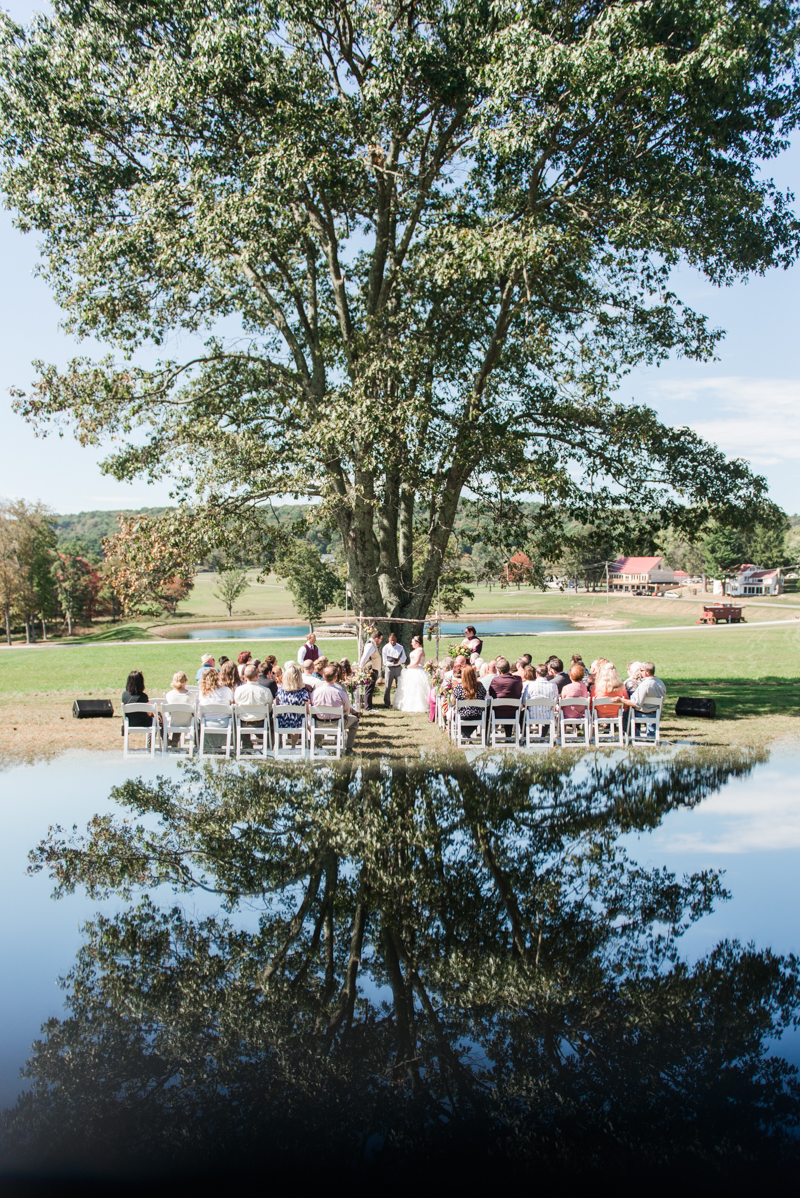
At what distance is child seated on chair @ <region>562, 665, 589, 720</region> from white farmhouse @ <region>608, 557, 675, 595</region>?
10745cm

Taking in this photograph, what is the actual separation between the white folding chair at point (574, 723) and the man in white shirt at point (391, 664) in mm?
4940

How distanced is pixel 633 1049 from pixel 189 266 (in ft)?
53.4

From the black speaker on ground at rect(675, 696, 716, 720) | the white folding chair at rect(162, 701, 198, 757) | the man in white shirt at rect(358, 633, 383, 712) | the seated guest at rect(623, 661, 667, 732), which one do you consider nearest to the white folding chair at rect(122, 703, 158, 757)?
the white folding chair at rect(162, 701, 198, 757)

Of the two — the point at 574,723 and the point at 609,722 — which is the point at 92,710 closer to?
the point at 574,723

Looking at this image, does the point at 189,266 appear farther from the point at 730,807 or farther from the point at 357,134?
the point at 730,807

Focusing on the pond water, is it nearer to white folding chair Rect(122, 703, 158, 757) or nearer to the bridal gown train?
the bridal gown train

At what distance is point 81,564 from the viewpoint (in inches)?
3059

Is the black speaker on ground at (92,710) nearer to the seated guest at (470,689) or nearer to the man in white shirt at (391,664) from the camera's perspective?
the man in white shirt at (391,664)

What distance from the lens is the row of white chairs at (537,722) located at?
13.3 metres

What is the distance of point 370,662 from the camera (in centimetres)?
1881

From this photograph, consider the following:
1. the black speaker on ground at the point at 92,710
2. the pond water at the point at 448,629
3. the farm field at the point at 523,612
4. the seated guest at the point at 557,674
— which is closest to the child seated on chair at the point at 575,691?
the seated guest at the point at 557,674

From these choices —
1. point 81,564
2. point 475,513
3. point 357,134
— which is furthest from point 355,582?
point 81,564

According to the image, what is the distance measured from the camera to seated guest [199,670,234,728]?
12.7 meters

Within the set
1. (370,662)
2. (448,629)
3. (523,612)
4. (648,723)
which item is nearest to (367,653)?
(370,662)
